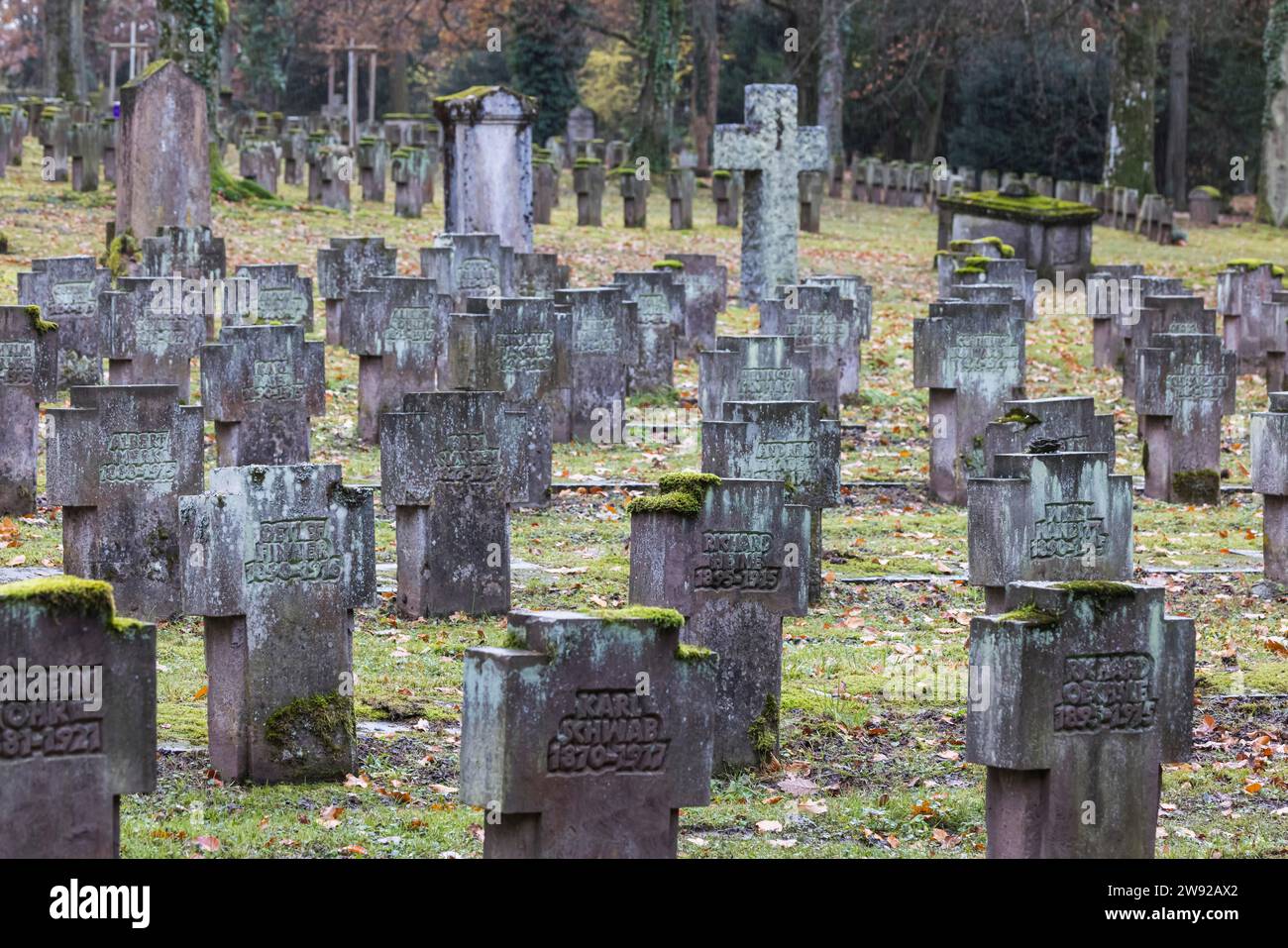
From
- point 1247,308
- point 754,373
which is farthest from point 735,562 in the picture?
point 1247,308

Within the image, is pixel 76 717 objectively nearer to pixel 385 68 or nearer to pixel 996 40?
pixel 996 40

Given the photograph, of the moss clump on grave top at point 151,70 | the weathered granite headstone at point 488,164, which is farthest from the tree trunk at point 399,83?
the moss clump on grave top at point 151,70

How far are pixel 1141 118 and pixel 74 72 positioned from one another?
2195 centimetres

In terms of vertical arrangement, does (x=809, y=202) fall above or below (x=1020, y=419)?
above

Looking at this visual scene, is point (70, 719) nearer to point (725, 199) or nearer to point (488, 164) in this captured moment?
point (488, 164)

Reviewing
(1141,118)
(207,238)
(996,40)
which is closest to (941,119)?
(996,40)

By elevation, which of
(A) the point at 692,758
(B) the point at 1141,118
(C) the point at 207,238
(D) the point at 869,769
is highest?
(B) the point at 1141,118

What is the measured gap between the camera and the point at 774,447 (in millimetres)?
11062

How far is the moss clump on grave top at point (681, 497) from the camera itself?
865 cm

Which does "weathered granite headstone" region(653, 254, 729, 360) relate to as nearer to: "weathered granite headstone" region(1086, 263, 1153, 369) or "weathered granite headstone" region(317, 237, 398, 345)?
"weathered granite headstone" region(317, 237, 398, 345)

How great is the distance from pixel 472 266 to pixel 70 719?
49.3 ft

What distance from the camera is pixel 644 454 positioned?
1703 centimetres

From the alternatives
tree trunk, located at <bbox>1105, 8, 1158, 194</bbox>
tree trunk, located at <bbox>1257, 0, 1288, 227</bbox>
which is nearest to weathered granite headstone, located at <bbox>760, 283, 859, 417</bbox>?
tree trunk, located at <bbox>1105, 8, 1158, 194</bbox>
